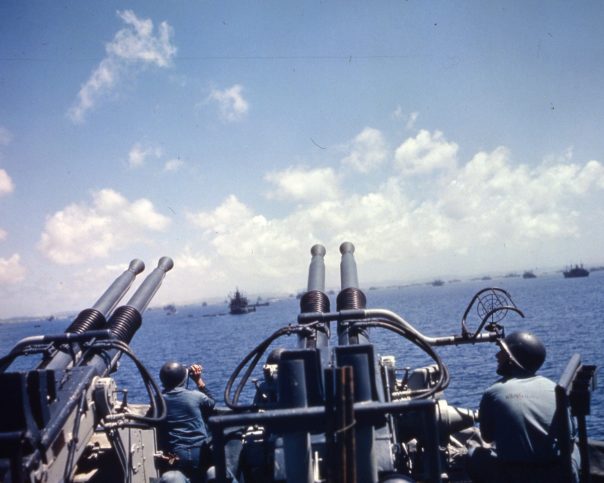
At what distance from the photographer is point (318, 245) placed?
1038 centimetres

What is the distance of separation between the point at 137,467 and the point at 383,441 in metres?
3.60

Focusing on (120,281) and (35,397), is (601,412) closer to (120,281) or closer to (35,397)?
(120,281)

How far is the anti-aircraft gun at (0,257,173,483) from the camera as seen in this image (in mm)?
3850

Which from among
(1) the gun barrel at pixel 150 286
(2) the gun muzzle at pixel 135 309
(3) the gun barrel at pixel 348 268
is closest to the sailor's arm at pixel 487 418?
(3) the gun barrel at pixel 348 268

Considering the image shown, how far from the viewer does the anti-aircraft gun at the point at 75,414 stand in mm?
3850

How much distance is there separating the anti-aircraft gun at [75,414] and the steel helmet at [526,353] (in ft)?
12.3

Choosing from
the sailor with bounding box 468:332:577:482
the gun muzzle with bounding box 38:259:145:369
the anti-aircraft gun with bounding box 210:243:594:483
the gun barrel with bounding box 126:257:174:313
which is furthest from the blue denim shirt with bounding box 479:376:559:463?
the gun barrel with bounding box 126:257:174:313

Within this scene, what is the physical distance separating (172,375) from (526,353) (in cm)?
438

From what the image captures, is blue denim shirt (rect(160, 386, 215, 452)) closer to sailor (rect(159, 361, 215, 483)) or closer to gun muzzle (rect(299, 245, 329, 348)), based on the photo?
sailor (rect(159, 361, 215, 483))

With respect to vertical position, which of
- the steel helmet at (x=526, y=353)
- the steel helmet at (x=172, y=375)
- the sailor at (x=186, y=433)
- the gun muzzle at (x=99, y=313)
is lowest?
the sailor at (x=186, y=433)

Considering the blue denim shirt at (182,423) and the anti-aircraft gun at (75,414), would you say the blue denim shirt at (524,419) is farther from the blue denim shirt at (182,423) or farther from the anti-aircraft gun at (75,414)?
the blue denim shirt at (182,423)

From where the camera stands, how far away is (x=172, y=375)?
645 cm

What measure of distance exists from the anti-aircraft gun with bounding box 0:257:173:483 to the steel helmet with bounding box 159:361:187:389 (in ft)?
2.06

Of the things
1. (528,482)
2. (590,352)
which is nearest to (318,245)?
(528,482)
